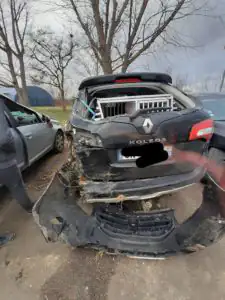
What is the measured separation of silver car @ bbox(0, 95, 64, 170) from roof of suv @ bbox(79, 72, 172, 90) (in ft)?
4.12

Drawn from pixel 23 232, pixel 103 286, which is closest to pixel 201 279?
pixel 103 286

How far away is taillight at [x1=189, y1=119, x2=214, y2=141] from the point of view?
5.88ft

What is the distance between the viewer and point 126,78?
251 cm

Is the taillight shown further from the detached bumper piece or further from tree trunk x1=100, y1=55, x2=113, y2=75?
tree trunk x1=100, y1=55, x2=113, y2=75

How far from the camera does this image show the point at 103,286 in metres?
1.85

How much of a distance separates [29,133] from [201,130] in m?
2.84

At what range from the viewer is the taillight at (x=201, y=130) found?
1791mm

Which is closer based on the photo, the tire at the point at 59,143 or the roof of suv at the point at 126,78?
the roof of suv at the point at 126,78

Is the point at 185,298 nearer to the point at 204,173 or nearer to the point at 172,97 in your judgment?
the point at 204,173

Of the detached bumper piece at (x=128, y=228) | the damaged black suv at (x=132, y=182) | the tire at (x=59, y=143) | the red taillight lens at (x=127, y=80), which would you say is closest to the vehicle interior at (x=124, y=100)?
the red taillight lens at (x=127, y=80)

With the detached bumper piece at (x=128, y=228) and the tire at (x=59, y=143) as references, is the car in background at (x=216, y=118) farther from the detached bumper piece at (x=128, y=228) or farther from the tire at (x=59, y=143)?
the tire at (x=59, y=143)

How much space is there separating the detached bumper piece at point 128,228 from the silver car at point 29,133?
1287mm

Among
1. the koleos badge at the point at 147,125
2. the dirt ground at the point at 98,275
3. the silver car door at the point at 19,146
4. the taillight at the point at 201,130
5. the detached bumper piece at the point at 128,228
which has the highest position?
the koleos badge at the point at 147,125

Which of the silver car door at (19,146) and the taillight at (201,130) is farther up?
the taillight at (201,130)
